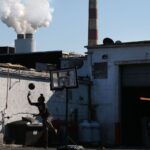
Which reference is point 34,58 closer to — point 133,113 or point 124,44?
point 124,44

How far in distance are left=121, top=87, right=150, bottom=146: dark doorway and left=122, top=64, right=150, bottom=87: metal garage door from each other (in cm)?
50

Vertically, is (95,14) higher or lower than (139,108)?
higher

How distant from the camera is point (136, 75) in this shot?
4044 cm

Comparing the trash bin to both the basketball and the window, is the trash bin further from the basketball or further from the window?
the window

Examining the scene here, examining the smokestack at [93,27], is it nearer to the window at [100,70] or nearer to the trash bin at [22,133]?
the window at [100,70]

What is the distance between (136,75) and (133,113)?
2694 mm

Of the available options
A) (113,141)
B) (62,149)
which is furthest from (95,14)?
(62,149)

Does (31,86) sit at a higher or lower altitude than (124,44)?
lower

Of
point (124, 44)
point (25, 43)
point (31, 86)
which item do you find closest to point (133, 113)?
point (124, 44)

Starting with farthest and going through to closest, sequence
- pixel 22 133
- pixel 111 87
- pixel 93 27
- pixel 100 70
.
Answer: pixel 93 27, pixel 100 70, pixel 111 87, pixel 22 133

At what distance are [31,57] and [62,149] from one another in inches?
1316

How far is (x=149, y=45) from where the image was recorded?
39.9 metres

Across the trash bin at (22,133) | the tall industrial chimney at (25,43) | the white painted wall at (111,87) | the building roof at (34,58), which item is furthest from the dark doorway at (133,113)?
the tall industrial chimney at (25,43)

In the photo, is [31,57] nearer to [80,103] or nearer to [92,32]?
[92,32]
